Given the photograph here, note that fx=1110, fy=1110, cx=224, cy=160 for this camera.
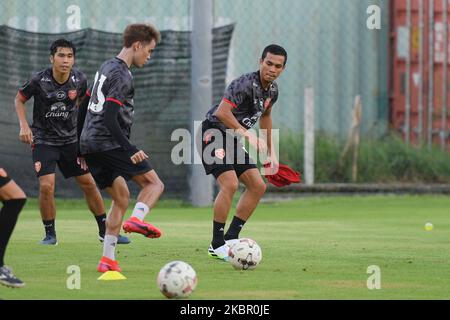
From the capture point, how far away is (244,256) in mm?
9609

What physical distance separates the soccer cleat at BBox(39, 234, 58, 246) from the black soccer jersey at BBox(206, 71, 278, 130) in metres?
2.28

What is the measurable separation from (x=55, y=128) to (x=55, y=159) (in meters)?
0.36

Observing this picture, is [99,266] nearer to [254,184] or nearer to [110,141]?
[110,141]

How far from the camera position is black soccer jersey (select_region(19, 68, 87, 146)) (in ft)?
41.1

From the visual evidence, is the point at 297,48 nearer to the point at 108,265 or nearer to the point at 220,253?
the point at 220,253

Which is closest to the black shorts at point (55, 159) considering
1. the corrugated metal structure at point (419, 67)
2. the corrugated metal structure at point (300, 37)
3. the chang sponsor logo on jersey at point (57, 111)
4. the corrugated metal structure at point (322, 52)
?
the chang sponsor logo on jersey at point (57, 111)

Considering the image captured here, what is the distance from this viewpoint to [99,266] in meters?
9.27

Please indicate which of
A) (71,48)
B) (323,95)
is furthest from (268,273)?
(323,95)

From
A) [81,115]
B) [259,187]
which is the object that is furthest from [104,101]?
[259,187]

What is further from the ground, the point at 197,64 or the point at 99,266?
the point at 197,64

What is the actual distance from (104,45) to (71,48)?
259 inches

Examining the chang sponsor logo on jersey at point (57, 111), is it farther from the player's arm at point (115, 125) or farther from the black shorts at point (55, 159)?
A: the player's arm at point (115, 125)

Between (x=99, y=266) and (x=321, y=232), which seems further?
(x=321, y=232)

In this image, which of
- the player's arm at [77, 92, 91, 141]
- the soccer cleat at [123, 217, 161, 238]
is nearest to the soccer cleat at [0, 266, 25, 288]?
the soccer cleat at [123, 217, 161, 238]
